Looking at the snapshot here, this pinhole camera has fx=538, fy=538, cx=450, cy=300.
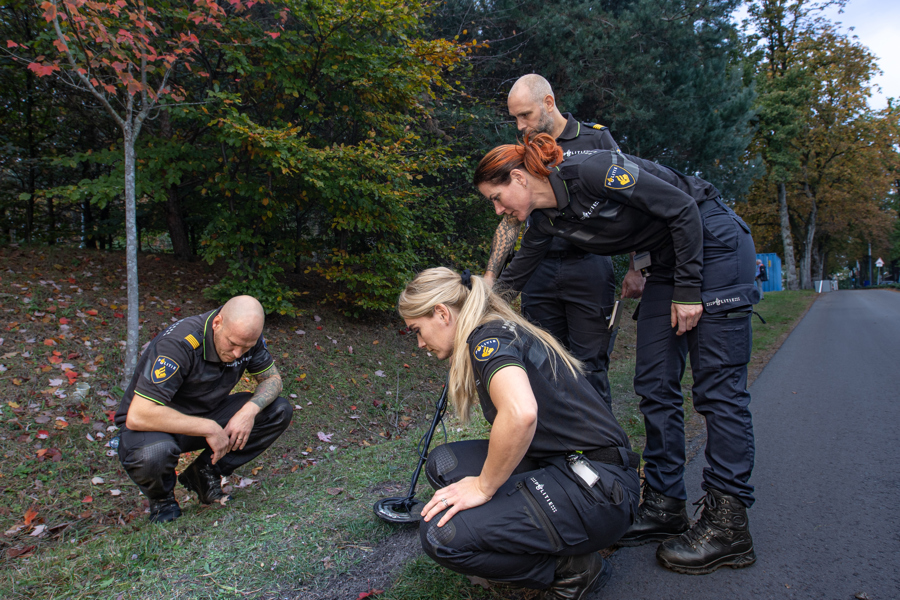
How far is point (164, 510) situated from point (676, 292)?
310 cm

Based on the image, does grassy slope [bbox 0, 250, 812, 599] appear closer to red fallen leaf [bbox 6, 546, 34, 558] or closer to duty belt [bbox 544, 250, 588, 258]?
red fallen leaf [bbox 6, 546, 34, 558]

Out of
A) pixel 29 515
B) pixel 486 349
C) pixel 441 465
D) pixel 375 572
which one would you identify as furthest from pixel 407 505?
pixel 29 515

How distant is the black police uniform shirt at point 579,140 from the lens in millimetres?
3014

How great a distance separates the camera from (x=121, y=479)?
4043 mm

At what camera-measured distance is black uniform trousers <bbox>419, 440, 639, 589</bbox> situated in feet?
6.29

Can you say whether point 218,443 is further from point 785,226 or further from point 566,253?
point 785,226

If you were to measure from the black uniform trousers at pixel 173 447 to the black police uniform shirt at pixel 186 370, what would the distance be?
0.48ft

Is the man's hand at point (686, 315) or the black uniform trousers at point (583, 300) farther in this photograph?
the black uniform trousers at point (583, 300)

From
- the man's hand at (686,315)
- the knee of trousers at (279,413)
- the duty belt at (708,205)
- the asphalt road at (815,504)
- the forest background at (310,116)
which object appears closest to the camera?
the asphalt road at (815,504)

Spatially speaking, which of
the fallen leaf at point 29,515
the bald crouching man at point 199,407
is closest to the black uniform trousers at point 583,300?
the bald crouching man at point 199,407

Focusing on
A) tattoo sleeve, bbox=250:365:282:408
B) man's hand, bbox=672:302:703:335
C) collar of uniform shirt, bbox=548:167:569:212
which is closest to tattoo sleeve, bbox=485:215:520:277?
collar of uniform shirt, bbox=548:167:569:212

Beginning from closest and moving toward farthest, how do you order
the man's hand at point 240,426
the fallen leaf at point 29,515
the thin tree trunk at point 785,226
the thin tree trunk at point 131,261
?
the man's hand at point 240,426 < the fallen leaf at point 29,515 < the thin tree trunk at point 131,261 < the thin tree trunk at point 785,226

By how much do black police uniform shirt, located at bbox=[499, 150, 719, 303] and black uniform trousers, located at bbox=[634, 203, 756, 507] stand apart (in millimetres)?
126

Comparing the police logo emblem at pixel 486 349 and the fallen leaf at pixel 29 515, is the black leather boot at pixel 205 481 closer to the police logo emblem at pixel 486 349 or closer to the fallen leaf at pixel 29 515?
the fallen leaf at pixel 29 515
